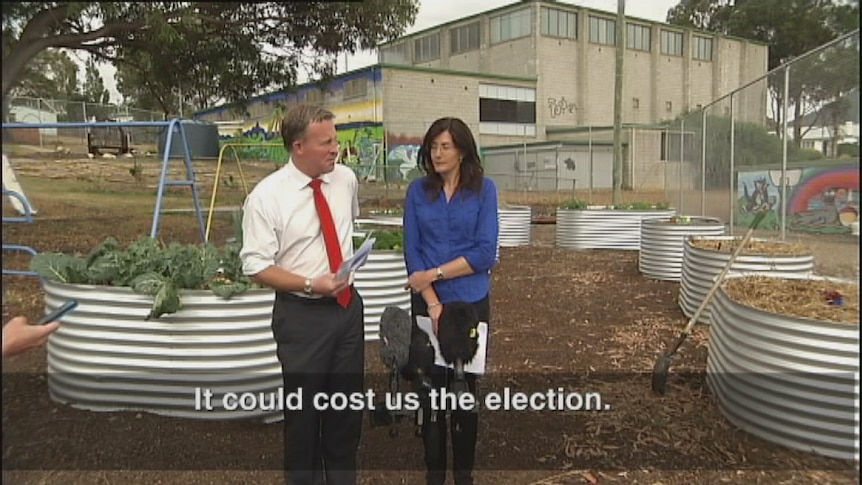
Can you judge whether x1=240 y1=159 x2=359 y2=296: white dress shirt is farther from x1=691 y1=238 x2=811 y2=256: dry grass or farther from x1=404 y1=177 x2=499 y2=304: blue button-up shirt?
x1=691 y1=238 x2=811 y2=256: dry grass

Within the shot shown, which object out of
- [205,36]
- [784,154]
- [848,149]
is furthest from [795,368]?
[784,154]

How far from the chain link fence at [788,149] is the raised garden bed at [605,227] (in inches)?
42.0

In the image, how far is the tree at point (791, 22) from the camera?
7.96 feet

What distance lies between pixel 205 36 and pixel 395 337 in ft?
4.63

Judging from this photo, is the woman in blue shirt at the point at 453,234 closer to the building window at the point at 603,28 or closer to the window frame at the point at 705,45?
the window frame at the point at 705,45

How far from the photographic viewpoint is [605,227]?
11.1 m

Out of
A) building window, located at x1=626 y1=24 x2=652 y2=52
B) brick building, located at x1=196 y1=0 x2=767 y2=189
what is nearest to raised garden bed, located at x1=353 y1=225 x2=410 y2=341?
brick building, located at x1=196 y1=0 x2=767 y2=189

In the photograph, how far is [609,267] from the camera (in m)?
8.84

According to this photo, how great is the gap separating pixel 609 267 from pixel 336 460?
6.98m

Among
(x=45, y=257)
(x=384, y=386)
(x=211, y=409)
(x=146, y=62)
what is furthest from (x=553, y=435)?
(x=45, y=257)

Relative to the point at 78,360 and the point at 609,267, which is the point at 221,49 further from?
the point at 609,267

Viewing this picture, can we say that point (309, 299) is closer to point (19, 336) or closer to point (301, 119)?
point (301, 119)

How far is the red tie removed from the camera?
7.41 ft

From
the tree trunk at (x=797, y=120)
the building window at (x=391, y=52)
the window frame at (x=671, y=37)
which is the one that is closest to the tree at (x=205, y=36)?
the building window at (x=391, y=52)
